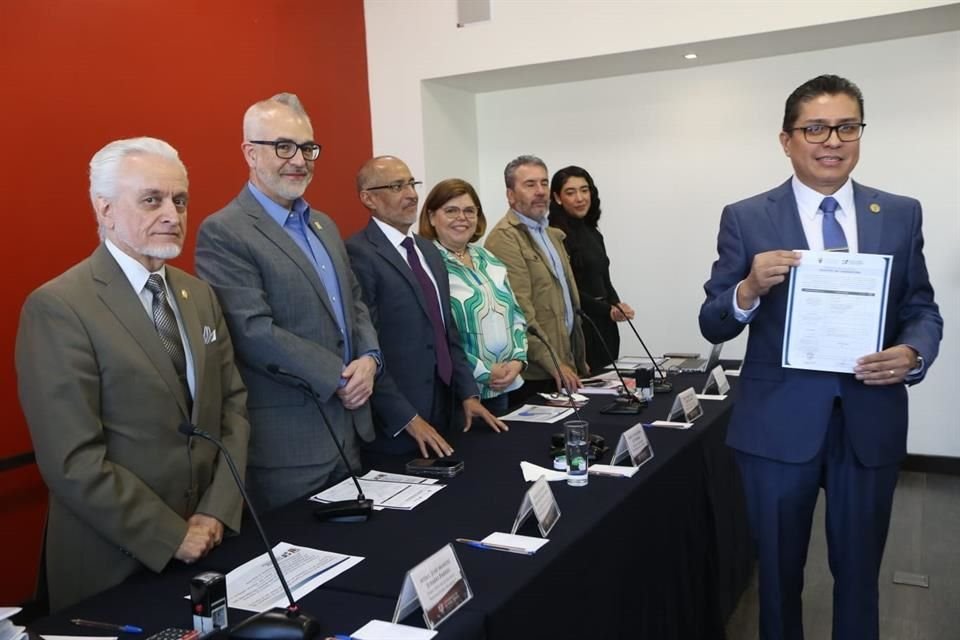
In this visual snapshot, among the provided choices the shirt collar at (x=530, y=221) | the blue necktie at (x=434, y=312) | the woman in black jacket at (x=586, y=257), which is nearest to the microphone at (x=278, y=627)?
the blue necktie at (x=434, y=312)

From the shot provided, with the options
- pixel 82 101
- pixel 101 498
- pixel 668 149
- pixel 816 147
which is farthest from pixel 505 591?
pixel 668 149

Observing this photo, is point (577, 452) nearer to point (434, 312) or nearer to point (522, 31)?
point (434, 312)

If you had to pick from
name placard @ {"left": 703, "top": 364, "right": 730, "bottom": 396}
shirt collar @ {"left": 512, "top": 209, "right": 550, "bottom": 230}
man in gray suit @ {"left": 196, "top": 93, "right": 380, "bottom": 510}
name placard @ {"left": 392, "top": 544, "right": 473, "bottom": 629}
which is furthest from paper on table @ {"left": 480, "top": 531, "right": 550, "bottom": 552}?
shirt collar @ {"left": 512, "top": 209, "right": 550, "bottom": 230}

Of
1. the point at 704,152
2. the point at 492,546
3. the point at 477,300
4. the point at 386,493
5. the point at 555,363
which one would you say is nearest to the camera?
the point at 492,546

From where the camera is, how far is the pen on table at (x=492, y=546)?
1649 millimetres

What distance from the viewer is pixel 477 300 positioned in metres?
3.09

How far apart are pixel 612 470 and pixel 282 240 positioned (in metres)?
1.09

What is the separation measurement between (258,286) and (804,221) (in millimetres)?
1379

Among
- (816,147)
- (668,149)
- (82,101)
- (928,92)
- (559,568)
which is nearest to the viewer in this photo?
(559,568)

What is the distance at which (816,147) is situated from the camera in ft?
5.92

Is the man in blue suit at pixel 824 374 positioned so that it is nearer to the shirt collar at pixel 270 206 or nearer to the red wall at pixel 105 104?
the shirt collar at pixel 270 206

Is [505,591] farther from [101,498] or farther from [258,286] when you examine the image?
[258,286]

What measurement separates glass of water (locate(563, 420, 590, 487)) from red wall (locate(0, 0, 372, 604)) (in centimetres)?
204

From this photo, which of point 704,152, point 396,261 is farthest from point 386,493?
point 704,152
